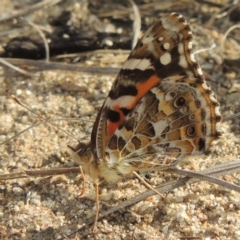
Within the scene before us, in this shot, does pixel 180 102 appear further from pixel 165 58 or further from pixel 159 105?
pixel 165 58

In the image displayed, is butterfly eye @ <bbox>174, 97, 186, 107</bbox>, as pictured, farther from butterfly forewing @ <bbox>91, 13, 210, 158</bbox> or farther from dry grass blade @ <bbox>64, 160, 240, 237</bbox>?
dry grass blade @ <bbox>64, 160, 240, 237</bbox>

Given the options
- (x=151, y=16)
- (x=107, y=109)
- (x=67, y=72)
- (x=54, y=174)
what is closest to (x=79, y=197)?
(x=54, y=174)

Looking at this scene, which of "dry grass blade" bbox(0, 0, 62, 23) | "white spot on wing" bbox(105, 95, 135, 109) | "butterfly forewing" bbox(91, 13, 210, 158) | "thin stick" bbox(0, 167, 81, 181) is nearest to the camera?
"butterfly forewing" bbox(91, 13, 210, 158)

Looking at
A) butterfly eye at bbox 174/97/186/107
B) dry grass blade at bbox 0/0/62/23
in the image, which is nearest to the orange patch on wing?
butterfly eye at bbox 174/97/186/107

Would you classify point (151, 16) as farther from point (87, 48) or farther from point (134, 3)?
point (87, 48)

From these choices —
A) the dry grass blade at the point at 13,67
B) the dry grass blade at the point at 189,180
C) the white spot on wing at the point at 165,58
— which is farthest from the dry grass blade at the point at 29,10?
the dry grass blade at the point at 189,180

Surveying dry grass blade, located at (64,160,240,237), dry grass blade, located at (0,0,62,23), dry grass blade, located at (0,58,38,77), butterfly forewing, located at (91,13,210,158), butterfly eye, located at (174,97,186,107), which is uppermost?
dry grass blade, located at (0,0,62,23)

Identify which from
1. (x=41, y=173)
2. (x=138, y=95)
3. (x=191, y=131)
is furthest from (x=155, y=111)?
(x=41, y=173)

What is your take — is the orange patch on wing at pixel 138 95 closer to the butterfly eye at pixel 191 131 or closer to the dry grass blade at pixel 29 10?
the butterfly eye at pixel 191 131

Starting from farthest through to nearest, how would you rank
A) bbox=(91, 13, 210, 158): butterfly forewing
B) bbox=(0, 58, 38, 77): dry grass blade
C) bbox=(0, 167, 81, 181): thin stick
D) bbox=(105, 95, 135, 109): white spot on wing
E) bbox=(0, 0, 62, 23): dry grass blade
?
bbox=(0, 0, 62, 23): dry grass blade
bbox=(0, 58, 38, 77): dry grass blade
bbox=(0, 167, 81, 181): thin stick
bbox=(105, 95, 135, 109): white spot on wing
bbox=(91, 13, 210, 158): butterfly forewing

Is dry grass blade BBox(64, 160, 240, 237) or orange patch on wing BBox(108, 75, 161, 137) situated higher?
orange patch on wing BBox(108, 75, 161, 137)
